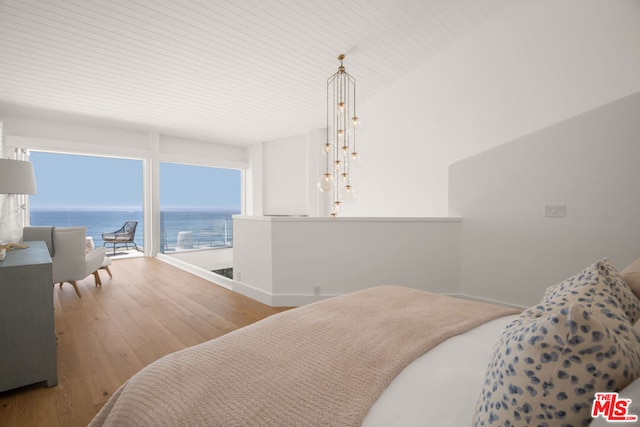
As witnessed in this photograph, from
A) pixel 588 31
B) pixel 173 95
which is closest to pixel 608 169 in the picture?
pixel 588 31

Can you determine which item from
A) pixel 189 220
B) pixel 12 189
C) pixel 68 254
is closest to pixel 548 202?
pixel 12 189

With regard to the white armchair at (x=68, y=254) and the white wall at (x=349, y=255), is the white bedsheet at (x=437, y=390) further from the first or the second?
the white armchair at (x=68, y=254)

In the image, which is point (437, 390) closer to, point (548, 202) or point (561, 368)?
point (561, 368)

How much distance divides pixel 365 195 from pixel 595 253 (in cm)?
306

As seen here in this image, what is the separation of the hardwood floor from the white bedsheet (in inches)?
65.1

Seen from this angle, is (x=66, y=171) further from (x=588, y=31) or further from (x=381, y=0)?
(x=588, y=31)

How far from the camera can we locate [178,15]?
9.48 ft

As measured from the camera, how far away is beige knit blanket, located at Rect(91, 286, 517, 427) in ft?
2.43

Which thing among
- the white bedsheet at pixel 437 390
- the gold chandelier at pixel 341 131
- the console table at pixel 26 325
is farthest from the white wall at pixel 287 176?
the white bedsheet at pixel 437 390

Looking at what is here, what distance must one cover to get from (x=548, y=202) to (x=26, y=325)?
13.3 feet

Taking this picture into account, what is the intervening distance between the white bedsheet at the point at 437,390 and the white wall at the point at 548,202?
225 cm

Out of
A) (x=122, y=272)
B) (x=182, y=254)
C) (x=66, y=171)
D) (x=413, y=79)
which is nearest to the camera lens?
(x=413, y=79)

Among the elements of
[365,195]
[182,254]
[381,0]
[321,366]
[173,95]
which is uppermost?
[381,0]

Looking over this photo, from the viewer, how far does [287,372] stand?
89 cm
